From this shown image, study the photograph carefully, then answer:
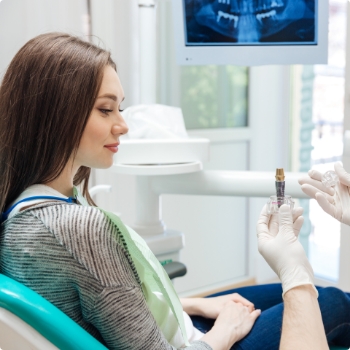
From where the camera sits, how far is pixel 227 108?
3.01 meters

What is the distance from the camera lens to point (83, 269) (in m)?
0.88

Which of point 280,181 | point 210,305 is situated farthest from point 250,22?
point 210,305

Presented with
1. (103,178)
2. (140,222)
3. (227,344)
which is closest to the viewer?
(227,344)

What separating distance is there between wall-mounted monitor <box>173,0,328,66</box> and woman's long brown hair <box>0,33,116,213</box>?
2.58 ft

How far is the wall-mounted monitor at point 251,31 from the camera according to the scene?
170 cm

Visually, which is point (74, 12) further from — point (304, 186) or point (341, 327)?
point (341, 327)

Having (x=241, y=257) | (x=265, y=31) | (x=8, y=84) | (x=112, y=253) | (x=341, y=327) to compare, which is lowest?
(x=241, y=257)

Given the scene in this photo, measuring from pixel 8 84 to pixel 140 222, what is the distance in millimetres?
940

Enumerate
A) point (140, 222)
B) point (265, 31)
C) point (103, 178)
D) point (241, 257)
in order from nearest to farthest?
point (265, 31)
point (140, 222)
point (103, 178)
point (241, 257)

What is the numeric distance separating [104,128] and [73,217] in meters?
0.23

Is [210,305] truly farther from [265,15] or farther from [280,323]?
[265,15]

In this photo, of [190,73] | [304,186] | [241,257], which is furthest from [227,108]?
[304,186]

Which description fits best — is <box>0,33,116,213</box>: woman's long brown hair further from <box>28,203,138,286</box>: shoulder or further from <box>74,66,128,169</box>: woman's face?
<box>28,203,138,286</box>: shoulder

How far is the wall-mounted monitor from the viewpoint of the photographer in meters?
1.70
